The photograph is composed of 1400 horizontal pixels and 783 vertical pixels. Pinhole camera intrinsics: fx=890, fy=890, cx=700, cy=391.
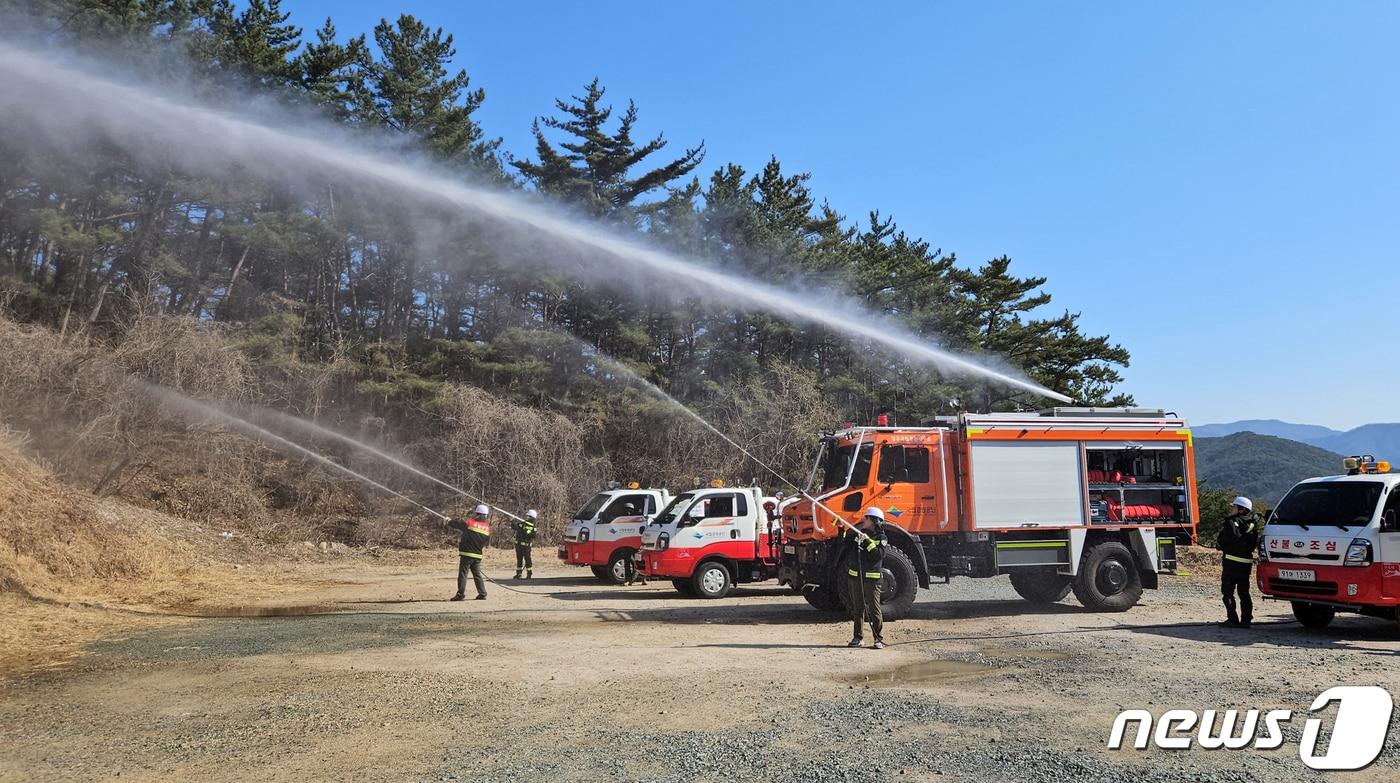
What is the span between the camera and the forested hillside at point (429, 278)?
85.3 feet

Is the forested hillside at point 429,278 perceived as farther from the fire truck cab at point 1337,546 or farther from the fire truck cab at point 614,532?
the fire truck cab at point 1337,546

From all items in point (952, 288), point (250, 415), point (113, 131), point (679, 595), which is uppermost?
point (113, 131)

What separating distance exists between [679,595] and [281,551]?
12329mm

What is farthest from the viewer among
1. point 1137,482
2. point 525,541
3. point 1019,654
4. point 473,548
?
point 525,541

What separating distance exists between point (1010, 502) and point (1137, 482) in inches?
103

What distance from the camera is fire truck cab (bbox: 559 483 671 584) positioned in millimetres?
Result: 18125

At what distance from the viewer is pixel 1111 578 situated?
45.3 feet

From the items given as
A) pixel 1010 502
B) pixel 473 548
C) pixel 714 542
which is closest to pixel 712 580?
pixel 714 542

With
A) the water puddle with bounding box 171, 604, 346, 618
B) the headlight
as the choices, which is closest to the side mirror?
the headlight

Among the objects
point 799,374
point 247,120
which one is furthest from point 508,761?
point 799,374

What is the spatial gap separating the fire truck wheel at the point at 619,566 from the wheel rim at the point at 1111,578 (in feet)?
29.1

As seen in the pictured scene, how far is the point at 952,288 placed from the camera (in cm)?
3856

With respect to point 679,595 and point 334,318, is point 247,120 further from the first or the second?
point 679,595

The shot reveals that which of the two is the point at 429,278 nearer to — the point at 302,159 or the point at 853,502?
the point at 302,159
